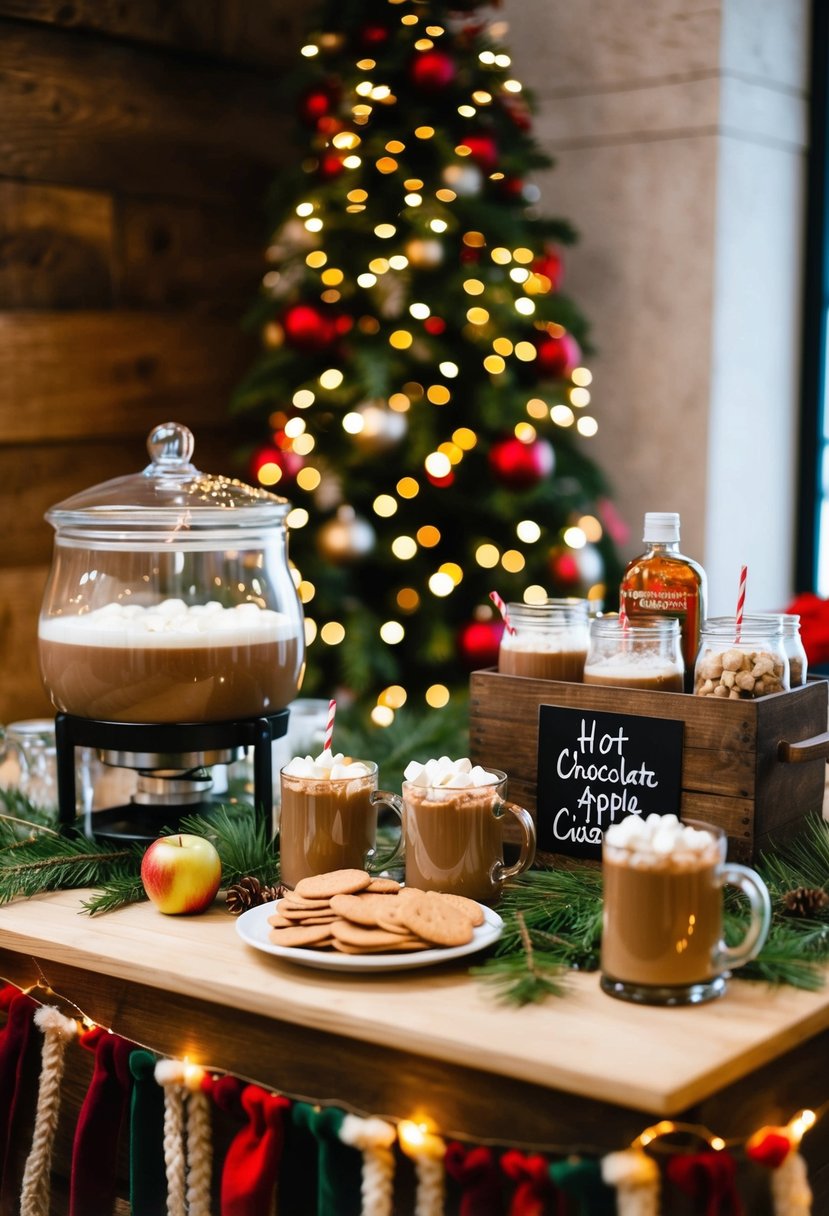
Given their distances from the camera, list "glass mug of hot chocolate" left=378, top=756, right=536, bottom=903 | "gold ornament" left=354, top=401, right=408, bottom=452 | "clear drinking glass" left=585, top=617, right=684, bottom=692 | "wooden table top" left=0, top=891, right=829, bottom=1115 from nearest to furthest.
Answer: "wooden table top" left=0, top=891, right=829, bottom=1115, "glass mug of hot chocolate" left=378, top=756, right=536, bottom=903, "clear drinking glass" left=585, top=617, right=684, bottom=692, "gold ornament" left=354, top=401, right=408, bottom=452

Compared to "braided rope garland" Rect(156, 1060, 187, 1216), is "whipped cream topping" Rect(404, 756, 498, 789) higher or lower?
higher

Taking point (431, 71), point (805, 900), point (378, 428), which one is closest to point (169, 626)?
point (805, 900)

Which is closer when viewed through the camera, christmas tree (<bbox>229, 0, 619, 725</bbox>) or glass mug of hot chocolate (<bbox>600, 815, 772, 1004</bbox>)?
glass mug of hot chocolate (<bbox>600, 815, 772, 1004</bbox>)

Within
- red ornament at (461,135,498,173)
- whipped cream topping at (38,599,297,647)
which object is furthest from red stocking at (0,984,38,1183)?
red ornament at (461,135,498,173)

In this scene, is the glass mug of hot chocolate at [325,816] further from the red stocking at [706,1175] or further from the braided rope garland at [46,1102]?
the red stocking at [706,1175]

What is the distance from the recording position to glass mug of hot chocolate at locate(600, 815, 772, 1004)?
1.15m

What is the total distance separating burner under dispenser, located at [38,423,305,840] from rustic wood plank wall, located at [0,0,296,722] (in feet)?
5.37

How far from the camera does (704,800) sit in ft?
4.65

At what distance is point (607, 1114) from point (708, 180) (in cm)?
286

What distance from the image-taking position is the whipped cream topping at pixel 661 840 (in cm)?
115

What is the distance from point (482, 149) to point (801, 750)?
2049 millimetres

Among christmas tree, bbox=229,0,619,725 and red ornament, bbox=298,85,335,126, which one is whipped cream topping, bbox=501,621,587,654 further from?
red ornament, bbox=298,85,335,126

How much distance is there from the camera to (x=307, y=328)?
10.2 ft

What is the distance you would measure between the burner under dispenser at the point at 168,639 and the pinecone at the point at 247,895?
0.18 meters
